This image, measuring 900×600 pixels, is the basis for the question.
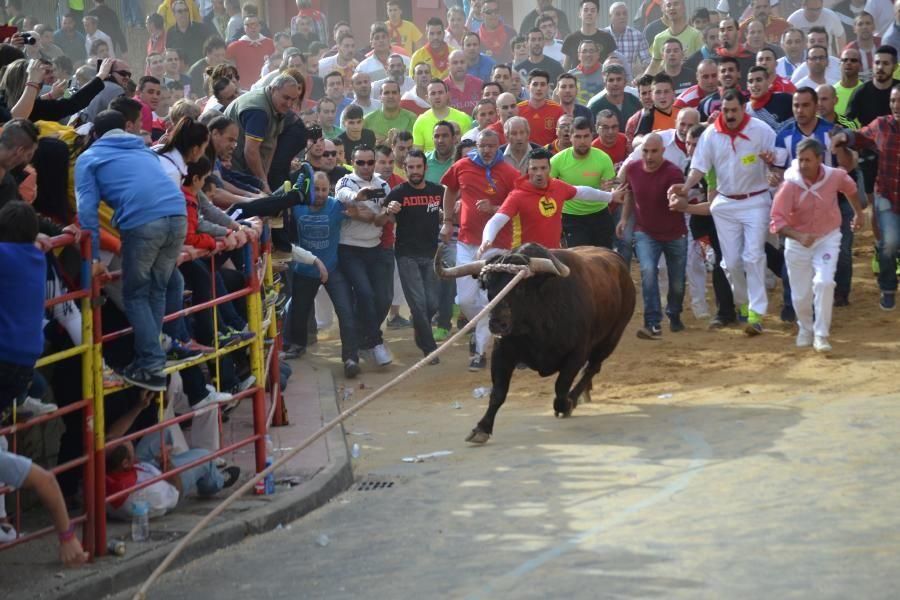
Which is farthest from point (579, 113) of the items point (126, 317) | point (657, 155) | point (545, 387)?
point (126, 317)

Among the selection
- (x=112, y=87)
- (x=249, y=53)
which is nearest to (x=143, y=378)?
(x=112, y=87)

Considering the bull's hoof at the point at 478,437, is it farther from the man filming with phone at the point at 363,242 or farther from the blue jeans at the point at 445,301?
the blue jeans at the point at 445,301

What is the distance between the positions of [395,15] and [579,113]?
23.9 feet

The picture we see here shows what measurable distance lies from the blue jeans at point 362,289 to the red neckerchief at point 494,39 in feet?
29.2

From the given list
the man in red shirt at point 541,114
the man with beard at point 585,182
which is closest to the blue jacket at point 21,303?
the man with beard at point 585,182

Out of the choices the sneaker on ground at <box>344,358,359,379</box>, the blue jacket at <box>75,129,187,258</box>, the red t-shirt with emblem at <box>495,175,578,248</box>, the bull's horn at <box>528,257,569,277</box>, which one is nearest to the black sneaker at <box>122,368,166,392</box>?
the blue jacket at <box>75,129,187,258</box>

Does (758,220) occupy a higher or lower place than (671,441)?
higher

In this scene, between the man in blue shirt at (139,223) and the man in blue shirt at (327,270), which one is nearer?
the man in blue shirt at (139,223)

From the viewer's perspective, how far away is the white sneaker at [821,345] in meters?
13.9

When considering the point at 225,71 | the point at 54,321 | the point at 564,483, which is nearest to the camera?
the point at 54,321

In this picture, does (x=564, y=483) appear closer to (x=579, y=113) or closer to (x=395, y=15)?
(x=579, y=113)

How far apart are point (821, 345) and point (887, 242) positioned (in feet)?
5.60

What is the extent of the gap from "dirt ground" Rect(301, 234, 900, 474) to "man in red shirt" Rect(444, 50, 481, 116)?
4.31 metres

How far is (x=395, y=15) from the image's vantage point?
23.7 m
